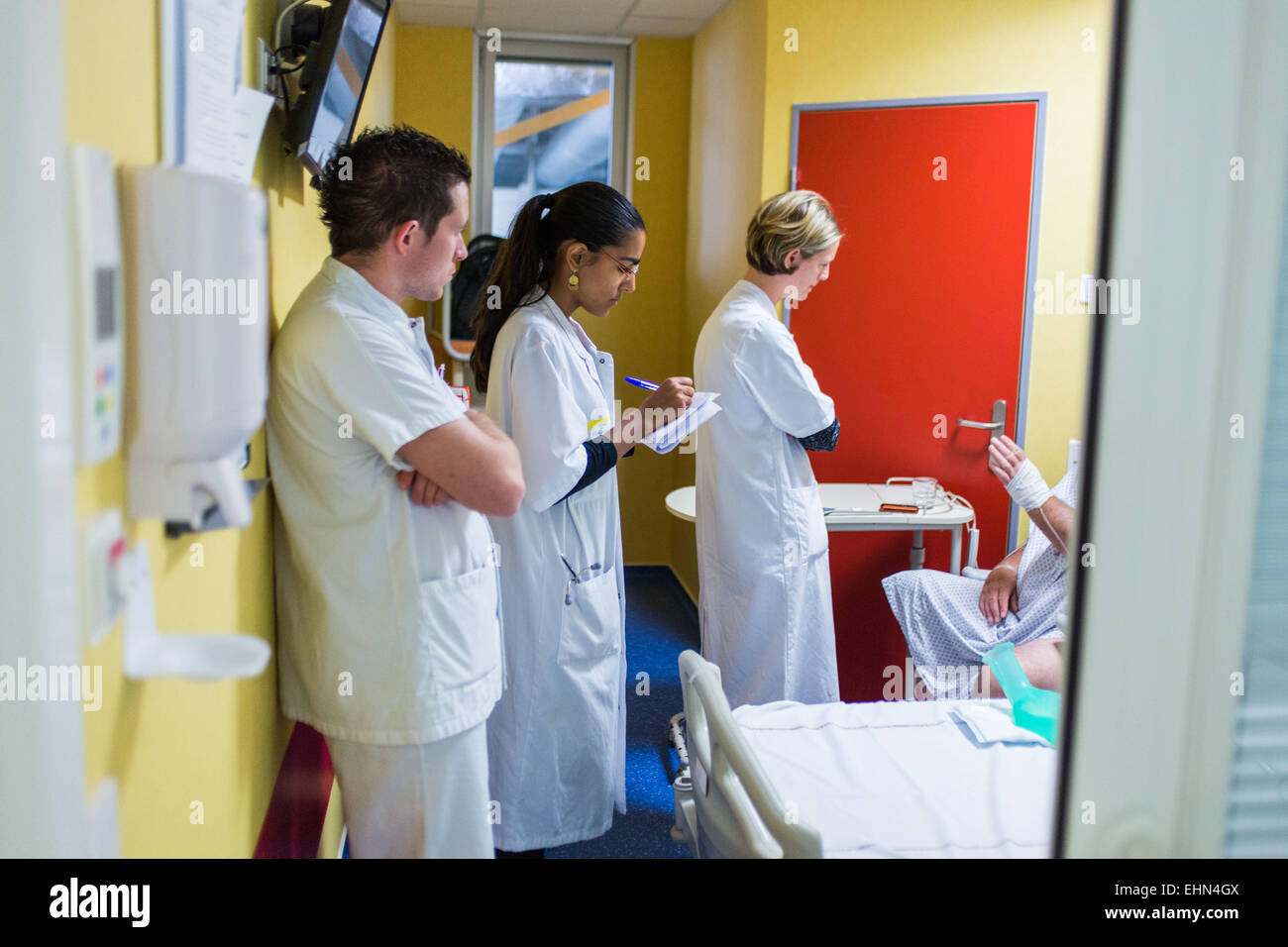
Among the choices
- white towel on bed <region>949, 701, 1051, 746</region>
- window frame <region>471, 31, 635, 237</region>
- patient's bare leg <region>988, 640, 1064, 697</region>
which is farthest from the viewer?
window frame <region>471, 31, 635, 237</region>

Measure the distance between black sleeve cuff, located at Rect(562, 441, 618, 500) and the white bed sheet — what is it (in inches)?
21.1

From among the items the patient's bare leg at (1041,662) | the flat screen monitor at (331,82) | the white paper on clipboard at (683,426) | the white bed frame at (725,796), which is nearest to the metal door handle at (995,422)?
the patient's bare leg at (1041,662)

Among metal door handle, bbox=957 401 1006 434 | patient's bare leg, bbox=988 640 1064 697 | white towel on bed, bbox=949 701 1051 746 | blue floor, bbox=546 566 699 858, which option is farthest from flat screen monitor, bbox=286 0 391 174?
metal door handle, bbox=957 401 1006 434

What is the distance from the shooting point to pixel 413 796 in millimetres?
1363

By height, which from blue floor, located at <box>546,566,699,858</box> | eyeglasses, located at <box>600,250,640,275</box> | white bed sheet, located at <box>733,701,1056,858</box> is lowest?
blue floor, located at <box>546,566,699,858</box>

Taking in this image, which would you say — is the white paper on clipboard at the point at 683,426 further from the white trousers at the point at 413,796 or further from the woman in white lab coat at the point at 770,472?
the white trousers at the point at 413,796

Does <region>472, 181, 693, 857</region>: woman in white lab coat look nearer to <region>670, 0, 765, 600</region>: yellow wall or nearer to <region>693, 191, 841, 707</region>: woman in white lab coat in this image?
<region>693, 191, 841, 707</region>: woman in white lab coat

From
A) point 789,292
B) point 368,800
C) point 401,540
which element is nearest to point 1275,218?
point 401,540

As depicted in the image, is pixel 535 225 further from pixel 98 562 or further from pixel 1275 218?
pixel 1275 218

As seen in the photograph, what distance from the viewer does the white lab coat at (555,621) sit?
198cm

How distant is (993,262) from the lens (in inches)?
134

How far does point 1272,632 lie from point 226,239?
2.49ft

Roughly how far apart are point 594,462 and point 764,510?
0.74m

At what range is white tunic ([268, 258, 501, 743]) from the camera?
1270 mm
